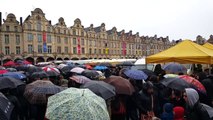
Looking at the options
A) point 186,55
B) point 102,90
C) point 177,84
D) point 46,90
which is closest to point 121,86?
point 102,90

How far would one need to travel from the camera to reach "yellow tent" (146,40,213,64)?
382 inches

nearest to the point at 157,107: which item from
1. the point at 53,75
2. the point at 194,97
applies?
the point at 194,97

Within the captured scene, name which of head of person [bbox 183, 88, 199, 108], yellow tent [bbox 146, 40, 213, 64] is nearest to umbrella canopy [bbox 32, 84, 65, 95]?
head of person [bbox 183, 88, 199, 108]

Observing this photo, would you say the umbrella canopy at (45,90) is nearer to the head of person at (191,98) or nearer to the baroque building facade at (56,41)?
the head of person at (191,98)

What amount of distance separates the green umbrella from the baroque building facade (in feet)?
152

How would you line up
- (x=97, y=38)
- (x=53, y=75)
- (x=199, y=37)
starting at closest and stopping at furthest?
(x=53, y=75) → (x=199, y=37) → (x=97, y=38)

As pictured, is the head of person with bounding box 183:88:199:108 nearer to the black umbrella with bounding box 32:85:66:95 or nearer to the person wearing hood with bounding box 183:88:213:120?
the person wearing hood with bounding box 183:88:213:120

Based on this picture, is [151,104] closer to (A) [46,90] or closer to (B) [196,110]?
(B) [196,110]

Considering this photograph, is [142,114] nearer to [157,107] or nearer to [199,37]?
[157,107]

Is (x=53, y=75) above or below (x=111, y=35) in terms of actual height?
below

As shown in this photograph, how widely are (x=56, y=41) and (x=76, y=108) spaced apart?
2145 inches

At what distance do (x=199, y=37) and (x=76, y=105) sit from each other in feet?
205

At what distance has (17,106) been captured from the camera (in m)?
6.03

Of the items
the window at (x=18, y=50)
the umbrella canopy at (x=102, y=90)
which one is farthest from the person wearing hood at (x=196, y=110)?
the window at (x=18, y=50)
